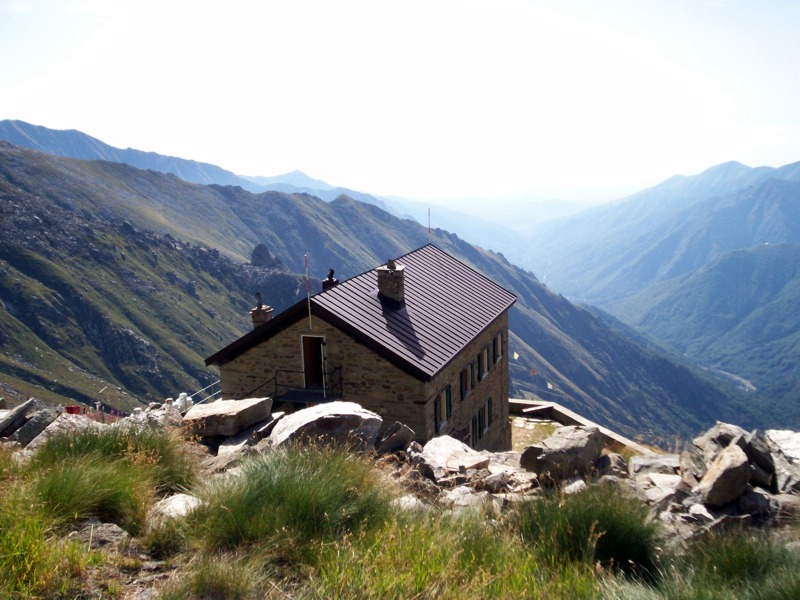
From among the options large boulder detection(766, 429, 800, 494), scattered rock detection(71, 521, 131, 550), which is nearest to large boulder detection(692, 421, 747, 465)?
large boulder detection(766, 429, 800, 494)

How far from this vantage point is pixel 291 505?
24.5 ft

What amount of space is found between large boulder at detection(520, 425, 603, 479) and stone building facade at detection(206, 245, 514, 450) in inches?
320

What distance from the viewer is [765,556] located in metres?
7.15

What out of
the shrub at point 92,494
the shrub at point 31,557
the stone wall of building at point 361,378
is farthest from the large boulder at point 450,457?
the shrub at point 31,557

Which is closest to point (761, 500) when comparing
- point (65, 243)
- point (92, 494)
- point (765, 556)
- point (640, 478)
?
point (640, 478)

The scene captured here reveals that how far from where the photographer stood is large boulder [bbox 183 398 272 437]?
1479cm

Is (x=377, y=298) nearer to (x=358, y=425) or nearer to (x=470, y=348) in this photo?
(x=470, y=348)

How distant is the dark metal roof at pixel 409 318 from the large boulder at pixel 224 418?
723 cm

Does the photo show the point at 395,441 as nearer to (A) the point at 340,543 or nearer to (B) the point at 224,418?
(B) the point at 224,418

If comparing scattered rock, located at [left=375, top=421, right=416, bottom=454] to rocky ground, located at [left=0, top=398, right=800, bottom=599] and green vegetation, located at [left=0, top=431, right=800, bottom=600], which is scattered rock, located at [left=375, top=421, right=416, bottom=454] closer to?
rocky ground, located at [left=0, top=398, right=800, bottom=599]

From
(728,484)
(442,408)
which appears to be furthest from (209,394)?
(728,484)

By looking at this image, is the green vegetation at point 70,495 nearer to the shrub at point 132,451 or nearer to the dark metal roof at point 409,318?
the shrub at point 132,451

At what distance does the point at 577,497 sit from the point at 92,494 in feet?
20.0

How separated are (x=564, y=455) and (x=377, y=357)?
10252 millimetres
